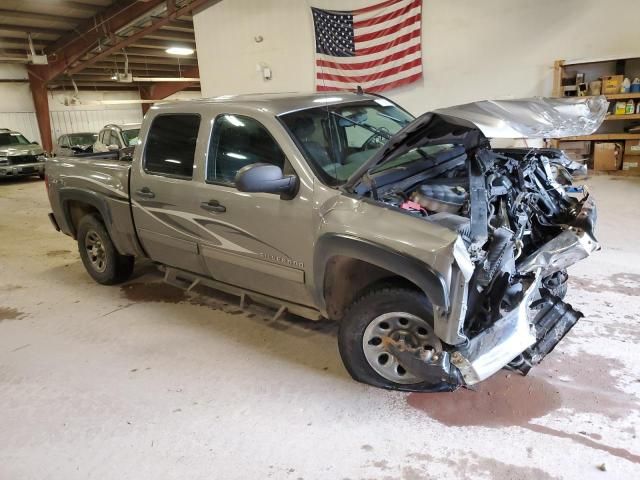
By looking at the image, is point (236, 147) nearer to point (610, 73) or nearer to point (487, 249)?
point (487, 249)

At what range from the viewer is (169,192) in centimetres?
370

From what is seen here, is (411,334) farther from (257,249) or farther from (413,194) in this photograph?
(257,249)

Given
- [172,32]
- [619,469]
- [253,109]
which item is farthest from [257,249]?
[172,32]

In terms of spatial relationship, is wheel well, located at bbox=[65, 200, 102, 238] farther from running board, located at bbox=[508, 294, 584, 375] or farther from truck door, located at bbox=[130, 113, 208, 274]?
running board, located at bbox=[508, 294, 584, 375]

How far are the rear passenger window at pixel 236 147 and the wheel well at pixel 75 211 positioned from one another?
83.8 inches

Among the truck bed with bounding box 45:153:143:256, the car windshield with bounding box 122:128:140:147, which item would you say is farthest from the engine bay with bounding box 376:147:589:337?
the car windshield with bounding box 122:128:140:147

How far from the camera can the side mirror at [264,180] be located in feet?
8.79

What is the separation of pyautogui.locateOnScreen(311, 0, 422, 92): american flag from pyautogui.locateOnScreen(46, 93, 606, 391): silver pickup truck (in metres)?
6.09

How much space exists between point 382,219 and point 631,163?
815cm

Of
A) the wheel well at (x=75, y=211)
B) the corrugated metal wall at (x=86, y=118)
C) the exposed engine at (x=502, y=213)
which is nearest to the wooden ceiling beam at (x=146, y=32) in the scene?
the corrugated metal wall at (x=86, y=118)

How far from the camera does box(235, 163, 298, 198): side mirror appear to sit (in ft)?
8.79

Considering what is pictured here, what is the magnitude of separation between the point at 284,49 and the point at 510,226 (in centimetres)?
946

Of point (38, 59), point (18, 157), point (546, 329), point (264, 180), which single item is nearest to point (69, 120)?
point (38, 59)

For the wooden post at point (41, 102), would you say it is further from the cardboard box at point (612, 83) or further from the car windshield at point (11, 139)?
the cardboard box at point (612, 83)
